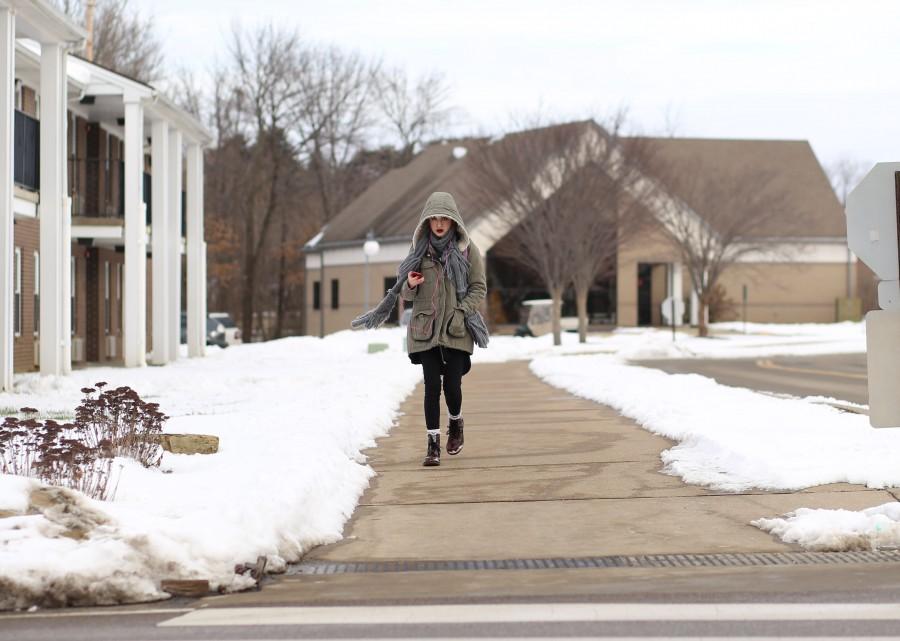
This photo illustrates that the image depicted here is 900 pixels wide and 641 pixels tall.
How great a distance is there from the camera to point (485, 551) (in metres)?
7.06

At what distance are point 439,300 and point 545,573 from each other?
13.4 ft

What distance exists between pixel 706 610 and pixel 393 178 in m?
54.4

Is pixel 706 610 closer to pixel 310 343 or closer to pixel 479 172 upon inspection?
pixel 310 343

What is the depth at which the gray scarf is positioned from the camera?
33.8ft

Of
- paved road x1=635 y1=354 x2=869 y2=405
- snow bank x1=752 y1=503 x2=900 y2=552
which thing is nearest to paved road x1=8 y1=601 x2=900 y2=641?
snow bank x1=752 y1=503 x2=900 y2=552

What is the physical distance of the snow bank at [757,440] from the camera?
8938 mm

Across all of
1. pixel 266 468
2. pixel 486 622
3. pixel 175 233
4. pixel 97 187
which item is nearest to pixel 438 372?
pixel 266 468

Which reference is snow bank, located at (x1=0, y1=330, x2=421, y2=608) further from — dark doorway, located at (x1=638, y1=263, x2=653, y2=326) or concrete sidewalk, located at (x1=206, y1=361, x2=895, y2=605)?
dark doorway, located at (x1=638, y1=263, x2=653, y2=326)

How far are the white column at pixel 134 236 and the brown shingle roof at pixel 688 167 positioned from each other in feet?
85.4

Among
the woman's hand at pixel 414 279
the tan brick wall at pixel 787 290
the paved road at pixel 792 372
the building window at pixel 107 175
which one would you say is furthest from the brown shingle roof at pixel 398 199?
the woman's hand at pixel 414 279

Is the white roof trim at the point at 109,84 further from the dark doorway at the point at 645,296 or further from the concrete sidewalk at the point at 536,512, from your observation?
the dark doorway at the point at 645,296

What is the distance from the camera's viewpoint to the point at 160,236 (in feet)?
93.2

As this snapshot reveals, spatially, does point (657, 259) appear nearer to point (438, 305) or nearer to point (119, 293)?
point (119, 293)

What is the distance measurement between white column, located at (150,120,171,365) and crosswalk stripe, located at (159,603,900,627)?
2336 centimetres
